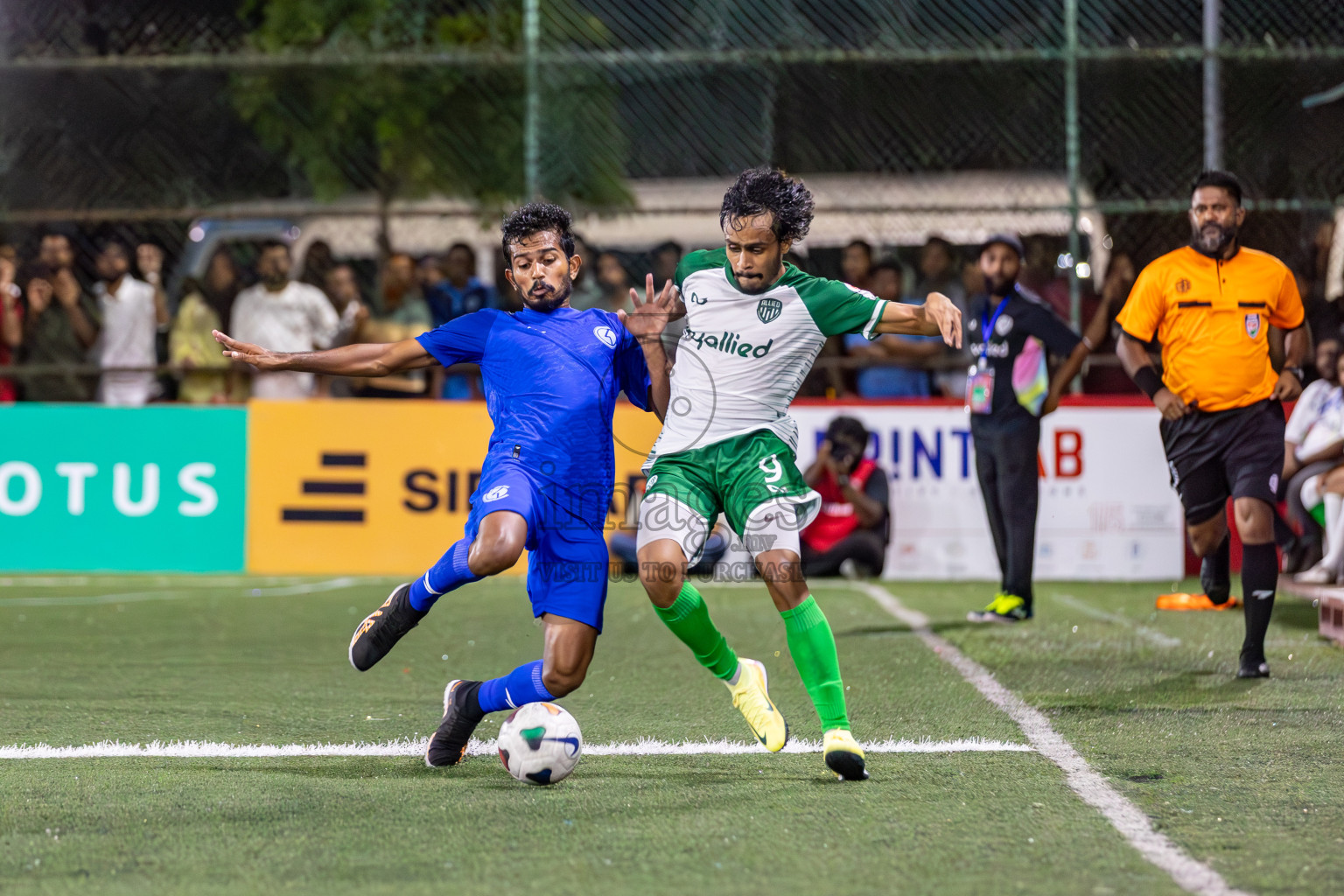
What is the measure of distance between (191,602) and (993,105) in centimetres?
680

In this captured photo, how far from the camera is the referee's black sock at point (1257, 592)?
6457mm

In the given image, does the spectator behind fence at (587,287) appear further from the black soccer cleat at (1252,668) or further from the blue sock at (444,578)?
the blue sock at (444,578)

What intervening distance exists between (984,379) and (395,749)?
15.7 feet

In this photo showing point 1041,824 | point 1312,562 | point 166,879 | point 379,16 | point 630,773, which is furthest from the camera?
point 379,16

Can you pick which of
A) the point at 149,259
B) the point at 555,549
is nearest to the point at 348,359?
the point at 555,549

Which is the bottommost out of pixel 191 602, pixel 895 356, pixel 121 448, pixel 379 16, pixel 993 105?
pixel 191 602

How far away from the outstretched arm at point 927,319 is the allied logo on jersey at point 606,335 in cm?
88

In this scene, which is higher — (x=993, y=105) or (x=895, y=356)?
(x=993, y=105)

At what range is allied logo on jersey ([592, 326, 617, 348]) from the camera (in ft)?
16.3

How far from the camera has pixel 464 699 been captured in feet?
15.4

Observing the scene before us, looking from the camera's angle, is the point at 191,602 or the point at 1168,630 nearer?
the point at 1168,630

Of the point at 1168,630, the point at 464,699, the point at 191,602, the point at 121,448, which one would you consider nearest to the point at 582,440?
the point at 464,699

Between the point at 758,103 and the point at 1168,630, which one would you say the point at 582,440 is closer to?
the point at 1168,630

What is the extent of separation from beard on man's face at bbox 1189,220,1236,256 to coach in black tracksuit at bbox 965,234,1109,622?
1541mm
